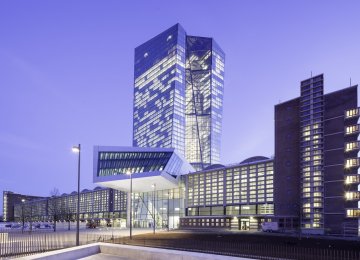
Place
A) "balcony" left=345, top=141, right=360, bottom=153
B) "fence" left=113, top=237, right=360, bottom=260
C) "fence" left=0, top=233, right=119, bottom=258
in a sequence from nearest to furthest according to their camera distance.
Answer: "fence" left=113, top=237, right=360, bottom=260
"fence" left=0, top=233, right=119, bottom=258
"balcony" left=345, top=141, right=360, bottom=153

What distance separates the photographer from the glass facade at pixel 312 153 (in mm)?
83062

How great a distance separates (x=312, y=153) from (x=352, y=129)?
1054 cm

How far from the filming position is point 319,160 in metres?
84.7

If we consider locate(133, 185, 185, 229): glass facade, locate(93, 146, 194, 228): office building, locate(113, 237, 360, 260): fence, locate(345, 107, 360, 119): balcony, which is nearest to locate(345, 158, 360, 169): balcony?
locate(345, 107, 360, 119): balcony

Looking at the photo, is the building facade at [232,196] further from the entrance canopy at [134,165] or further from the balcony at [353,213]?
the balcony at [353,213]

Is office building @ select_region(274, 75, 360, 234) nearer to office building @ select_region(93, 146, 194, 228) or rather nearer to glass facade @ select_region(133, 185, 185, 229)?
office building @ select_region(93, 146, 194, 228)

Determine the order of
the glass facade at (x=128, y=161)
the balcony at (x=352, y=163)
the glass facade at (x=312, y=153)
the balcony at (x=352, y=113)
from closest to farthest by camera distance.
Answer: the balcony at (x=352, y=163)
the balcony at (x=352, y=113)
the glass facade at (x=312, y=153)
the glass facade at (x=128, y=161)

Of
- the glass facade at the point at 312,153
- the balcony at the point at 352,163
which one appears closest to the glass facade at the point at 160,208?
the glass facade at the point at 312,153

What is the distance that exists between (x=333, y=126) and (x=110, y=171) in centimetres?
5833

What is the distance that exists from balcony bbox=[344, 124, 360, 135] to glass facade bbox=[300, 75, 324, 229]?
604 centimetres

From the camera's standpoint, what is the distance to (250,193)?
96.5 meters

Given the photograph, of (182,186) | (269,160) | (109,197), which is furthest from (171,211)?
(109,197)

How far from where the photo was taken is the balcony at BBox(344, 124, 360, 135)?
3078 inches

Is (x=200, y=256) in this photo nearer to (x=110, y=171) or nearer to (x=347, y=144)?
(x=347, y=144)
